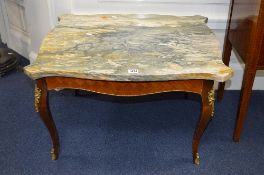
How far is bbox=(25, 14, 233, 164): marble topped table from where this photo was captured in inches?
54.0

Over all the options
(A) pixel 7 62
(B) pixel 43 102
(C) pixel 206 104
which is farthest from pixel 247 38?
(A) pixel 7 62

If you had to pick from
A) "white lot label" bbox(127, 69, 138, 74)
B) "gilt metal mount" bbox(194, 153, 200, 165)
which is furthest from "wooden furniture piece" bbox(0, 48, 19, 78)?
"gilt metal mount" bbox(194, 153, 200, 165)

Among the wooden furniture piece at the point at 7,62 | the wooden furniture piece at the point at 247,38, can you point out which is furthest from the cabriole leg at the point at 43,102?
the wooden furniture piece at the point at 7,62

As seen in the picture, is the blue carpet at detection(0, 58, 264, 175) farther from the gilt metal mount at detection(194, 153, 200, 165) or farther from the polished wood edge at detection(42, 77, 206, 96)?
the polished wood edge at detection(42, 77, 206, 96)

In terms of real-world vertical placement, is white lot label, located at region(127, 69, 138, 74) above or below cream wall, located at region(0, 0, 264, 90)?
below

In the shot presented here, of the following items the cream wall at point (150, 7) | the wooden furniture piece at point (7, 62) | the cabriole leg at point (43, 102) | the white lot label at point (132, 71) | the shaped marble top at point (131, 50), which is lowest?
the wooden furniture piece at point (7, 62)

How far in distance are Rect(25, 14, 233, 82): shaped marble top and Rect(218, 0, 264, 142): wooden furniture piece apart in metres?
0.18

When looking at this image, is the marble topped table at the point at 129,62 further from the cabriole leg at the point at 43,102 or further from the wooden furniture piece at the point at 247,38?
the wooden furniture piece at the point at 247,38

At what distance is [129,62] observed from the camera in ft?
4.73

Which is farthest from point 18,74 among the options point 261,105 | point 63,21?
point 261,105

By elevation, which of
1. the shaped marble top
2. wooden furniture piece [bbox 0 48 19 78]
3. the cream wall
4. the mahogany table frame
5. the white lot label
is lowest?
wooden furniture piece [bbox 0 48 19 78]

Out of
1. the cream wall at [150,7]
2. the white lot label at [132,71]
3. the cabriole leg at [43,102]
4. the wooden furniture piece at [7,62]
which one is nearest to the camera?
the white lot label at [132,71]

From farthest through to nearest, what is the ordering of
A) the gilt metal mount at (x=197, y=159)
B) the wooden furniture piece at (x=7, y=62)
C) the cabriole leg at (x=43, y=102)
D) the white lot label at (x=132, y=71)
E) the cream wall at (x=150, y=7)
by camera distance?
the wooden furniture piece at (x=7, y=62)
the cream wall at (x=150, y=7)
the gilt metal mount at (x=197, y=159)
the cabriole leg at (x=43, y=102)
the white lot label at (x=132, y=71)

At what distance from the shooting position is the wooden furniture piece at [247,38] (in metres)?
1.56
